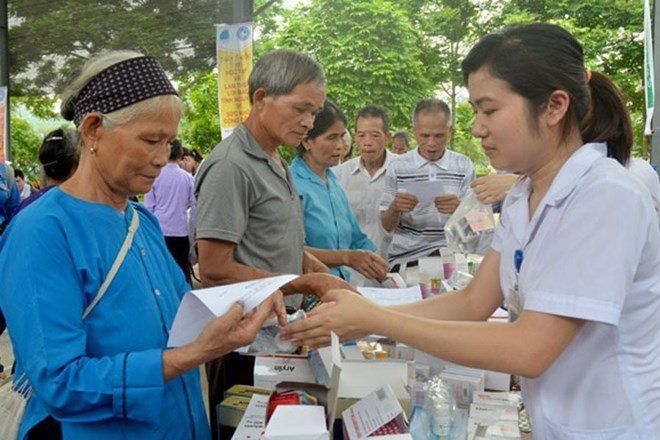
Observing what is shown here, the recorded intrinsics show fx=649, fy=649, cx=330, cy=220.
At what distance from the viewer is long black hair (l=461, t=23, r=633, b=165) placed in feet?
4.47

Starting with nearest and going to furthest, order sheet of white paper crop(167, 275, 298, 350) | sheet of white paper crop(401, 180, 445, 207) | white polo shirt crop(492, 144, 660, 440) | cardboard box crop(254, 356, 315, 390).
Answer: white polo shirt crop(492, 144, 660, 440) → sheet of white paper crop(167, 275, 298, 350) → cardboard box crop(254, 356, 315, 390) → sheet of white paper crop(401, 180, 445, 207)

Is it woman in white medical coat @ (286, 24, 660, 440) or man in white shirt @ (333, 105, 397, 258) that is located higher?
woman in white medical coat @ (286, 24, 660, 440)

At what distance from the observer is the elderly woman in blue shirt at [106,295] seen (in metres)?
1.31

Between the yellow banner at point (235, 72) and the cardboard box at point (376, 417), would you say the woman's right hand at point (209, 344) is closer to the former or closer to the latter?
the cardboard box at point (376, 417)

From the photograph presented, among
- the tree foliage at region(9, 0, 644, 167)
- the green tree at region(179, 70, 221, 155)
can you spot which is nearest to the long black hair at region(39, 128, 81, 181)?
the tree foliage at region(9, 0, 644, 167)

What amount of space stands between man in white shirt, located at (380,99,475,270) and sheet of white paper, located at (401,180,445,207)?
0.06 meters

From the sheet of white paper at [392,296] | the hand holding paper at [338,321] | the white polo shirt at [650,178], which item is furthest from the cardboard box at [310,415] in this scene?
the white polo shirt at [650,178]

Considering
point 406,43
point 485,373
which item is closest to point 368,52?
point 406,43

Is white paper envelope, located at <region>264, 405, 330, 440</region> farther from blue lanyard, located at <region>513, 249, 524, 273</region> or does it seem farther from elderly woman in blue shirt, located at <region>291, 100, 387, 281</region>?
elderly woman in blue shirt, located at <region>291, 100, 387, 281</region>

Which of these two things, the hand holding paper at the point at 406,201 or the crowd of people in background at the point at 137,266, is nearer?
the crowd of people in background at the point at 137,266

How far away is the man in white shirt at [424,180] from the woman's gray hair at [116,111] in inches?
94.5

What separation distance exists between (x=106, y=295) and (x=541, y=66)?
105 cm

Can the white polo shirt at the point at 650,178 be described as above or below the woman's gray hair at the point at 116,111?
below

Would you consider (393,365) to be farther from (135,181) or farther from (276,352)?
(135,181)
